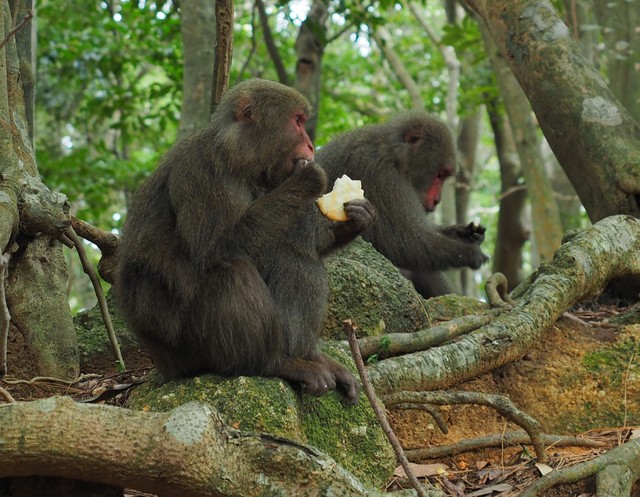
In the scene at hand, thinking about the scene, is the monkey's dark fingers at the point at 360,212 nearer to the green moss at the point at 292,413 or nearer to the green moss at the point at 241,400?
the green moss at the point at 292,413

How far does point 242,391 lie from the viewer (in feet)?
12.2

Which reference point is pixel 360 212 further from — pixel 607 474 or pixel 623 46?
pixel 623 46

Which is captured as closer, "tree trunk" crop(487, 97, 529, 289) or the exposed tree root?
the exposed tree root

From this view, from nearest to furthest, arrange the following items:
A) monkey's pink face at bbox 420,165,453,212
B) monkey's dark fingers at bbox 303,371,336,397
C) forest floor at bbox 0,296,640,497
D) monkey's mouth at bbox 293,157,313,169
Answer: monkey's dark fingers at bbox 303,371,336,397
forest floor at bbox 0,296,640,497
monkey's mouth at bbox 293,157,313,169
monkey's pink face at bbox 420,165,453,212

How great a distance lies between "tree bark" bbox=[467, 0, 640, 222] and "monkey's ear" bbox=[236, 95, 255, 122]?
2.73 metres

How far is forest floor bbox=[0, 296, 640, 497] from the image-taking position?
4.15 m

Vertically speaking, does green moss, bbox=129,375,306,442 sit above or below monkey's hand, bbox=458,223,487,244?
above

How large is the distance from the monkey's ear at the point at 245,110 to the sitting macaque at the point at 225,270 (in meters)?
0.19

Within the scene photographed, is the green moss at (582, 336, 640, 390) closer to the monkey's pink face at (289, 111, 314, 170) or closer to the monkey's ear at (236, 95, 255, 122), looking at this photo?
the monkey's pink face at (289, 111, 314, 170)

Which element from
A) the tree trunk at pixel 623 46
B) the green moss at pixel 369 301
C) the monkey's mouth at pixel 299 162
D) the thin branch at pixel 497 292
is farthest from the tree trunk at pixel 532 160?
the monkey's mouth at pixel 299 162

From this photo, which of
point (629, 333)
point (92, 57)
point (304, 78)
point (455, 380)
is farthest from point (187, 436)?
point (92, 57)

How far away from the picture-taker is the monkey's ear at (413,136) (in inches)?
329

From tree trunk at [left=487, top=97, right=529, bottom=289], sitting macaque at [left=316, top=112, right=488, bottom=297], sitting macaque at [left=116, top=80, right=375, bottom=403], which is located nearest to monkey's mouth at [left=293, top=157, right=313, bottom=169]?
Result: sitting macaque at [left=116, top=80, right=375, bottom=403]

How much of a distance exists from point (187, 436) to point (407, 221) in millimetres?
5422
